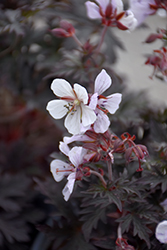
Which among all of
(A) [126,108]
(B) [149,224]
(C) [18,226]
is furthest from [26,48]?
(B) [149,224]

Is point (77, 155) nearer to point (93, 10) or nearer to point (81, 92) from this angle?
point (81, 92)

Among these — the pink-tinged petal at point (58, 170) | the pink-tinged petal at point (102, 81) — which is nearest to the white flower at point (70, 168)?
the pink-tinged petal at point (58, 170)

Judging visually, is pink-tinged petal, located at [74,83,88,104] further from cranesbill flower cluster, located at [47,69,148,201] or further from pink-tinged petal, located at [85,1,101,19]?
pink-tinged petal, located at [85,1,101,19]

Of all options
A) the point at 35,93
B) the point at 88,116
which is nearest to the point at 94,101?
the point at 88,116

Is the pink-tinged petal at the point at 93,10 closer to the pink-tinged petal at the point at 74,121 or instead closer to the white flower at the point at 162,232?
the pink-tinged petal at the point at 74,121

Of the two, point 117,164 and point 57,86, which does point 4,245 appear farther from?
point 57,86

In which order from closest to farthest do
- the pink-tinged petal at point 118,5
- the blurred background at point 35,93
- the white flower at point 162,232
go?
the white flower at point 162,232
the pink-tinged petal at point 118,5
the blurred background at point 35,93

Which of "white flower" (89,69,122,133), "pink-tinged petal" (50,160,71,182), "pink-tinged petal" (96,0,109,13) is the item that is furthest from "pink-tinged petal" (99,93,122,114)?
"pink-tinged petal" (96,0,109,13)
